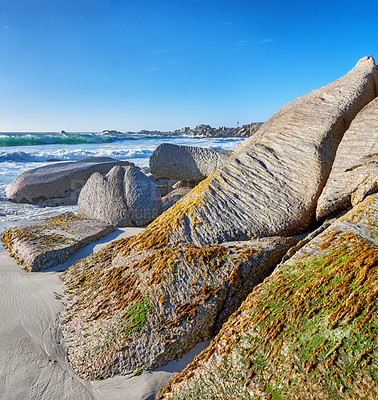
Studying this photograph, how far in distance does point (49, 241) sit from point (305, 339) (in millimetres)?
3203

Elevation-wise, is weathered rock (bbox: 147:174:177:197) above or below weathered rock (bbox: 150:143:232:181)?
below

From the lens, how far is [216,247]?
2.55m

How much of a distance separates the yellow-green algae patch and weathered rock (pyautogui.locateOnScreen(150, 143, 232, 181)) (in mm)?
4807

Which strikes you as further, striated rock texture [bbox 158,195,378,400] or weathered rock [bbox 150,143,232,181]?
weathered rock [bbox 150,143,232,181]

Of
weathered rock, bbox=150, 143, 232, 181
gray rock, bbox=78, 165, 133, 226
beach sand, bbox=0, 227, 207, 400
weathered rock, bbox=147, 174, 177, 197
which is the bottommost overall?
beach sand, bbox=0, 227, 207, 400

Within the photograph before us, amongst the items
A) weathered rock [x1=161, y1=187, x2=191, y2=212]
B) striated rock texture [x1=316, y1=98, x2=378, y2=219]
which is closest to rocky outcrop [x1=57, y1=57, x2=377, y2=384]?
striated rock texture [x1=316, y1=98, x2=378, y2=219]

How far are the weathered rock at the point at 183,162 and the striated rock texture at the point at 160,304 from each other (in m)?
4.05

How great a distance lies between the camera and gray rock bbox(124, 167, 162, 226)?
4965 mm

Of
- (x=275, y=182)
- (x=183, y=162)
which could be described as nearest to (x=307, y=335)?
(x=275, y=182)

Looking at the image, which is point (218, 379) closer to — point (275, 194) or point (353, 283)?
point (353, 283)

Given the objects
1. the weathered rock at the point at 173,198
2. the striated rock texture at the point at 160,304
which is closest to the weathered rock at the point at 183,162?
the weathered rock at the point at 173,198

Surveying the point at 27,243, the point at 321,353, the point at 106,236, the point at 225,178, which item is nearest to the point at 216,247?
the point at 225,178

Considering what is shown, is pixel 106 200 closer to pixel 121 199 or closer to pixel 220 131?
pixel 121 199

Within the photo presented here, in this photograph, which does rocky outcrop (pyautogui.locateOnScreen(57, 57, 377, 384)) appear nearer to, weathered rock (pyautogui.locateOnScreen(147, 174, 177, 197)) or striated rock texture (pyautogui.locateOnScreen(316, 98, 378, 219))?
striated rock texture (pyautogui.locateOnScreen(316, 98, 378, 219))
